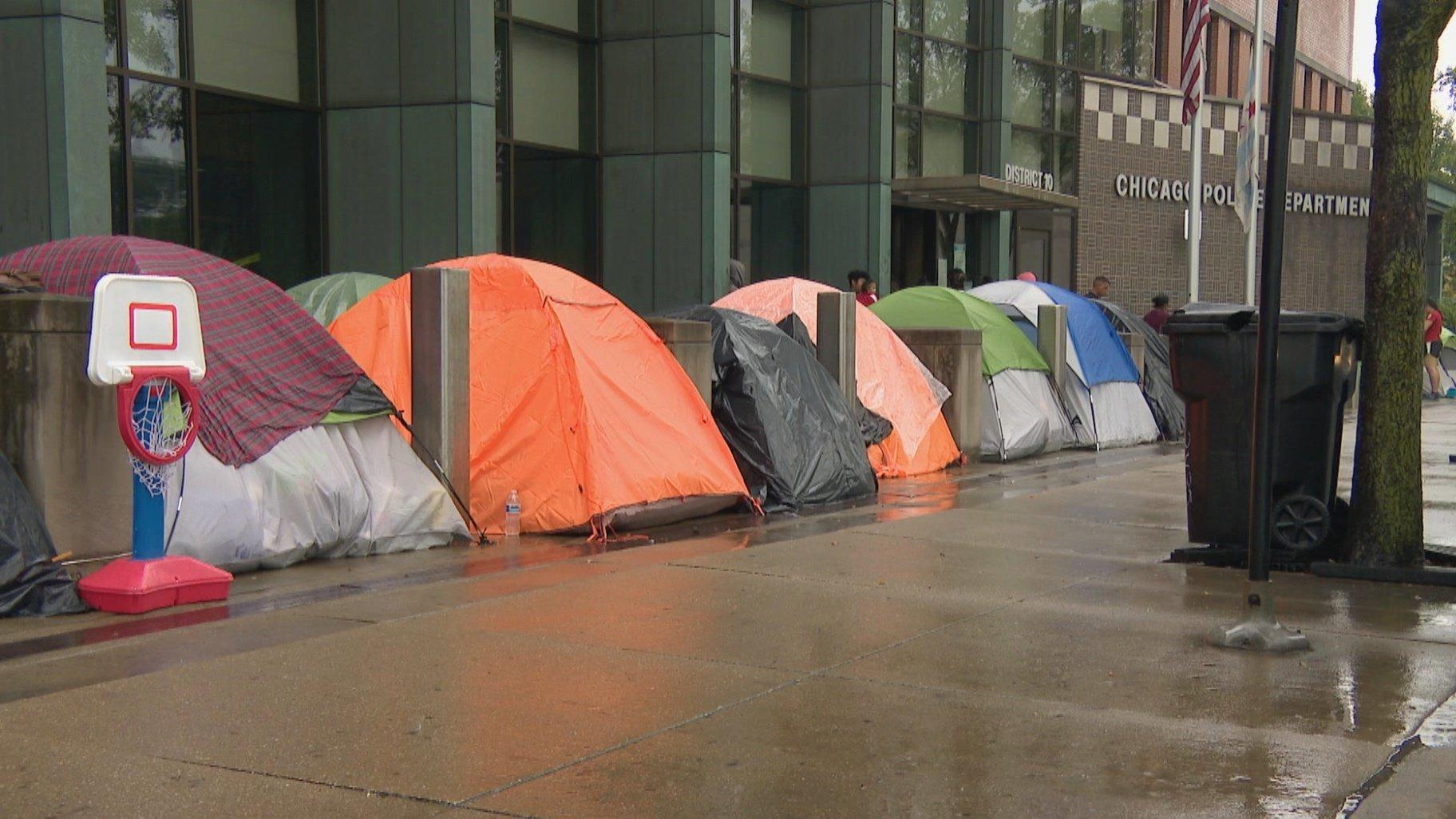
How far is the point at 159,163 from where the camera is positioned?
15.7m

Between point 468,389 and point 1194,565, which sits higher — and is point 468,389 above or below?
above

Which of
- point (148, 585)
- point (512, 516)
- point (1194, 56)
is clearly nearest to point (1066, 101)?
point (1194, 56)

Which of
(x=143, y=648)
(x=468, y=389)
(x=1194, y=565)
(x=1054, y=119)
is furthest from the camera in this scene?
(x=1054, y=119)

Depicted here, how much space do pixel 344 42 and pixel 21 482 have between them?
10.9m

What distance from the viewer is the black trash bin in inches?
356

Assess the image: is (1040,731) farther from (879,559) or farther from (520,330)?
(520,330)

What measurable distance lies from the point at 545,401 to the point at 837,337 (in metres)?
4.13

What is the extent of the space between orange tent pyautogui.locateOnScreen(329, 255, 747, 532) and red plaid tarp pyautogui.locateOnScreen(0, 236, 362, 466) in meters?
1.27

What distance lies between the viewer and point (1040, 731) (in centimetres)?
549

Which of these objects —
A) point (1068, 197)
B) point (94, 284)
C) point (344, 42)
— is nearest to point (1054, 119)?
point (1068, 197)

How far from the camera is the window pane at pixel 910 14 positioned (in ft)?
85.4

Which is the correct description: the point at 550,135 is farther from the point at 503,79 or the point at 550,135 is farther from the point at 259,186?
the point at 259,186

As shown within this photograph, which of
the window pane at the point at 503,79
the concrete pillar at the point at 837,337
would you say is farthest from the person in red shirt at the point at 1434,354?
the concrete pillar at the point at 837,337

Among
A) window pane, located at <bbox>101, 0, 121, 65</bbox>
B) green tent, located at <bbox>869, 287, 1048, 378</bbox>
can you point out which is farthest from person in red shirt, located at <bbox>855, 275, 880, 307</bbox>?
window pane, located at <bbox>101, 0, 121, 65</bbox>
